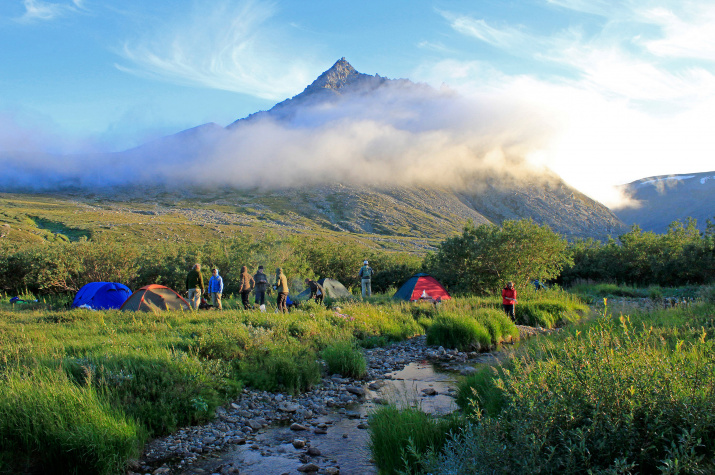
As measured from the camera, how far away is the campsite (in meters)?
4.12

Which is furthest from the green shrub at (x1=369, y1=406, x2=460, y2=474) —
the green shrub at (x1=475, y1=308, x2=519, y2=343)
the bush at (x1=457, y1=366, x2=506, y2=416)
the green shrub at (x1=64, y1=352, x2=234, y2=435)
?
the green shrub at (x1=475, y1=308, x2=519, y2=343)

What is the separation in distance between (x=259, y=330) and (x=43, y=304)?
42.1 ft

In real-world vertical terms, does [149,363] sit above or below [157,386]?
above

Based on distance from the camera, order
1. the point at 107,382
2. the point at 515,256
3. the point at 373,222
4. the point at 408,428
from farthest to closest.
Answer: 1. the point at 373,222
2. the point at 515,256
3. the point at 107,382
4. the point at 408,428

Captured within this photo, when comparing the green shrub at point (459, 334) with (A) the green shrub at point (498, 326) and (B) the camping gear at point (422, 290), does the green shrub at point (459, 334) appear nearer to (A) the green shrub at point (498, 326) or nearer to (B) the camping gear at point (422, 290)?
(A) the green shrub at point (498, 326)

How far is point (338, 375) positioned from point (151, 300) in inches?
393

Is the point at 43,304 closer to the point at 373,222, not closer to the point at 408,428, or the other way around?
the point at 408,428

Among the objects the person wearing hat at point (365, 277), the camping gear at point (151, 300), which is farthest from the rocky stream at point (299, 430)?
the person wearing hat at point (365, 277)

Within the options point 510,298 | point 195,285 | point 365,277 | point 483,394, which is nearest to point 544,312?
point 510,298

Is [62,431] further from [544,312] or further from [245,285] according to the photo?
[544,312]

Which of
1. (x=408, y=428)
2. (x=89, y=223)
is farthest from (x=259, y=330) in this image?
(x=89, y=223)

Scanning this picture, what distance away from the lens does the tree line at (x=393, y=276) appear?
74.5 ft

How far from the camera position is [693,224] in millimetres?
29688

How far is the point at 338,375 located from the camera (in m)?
11.1
